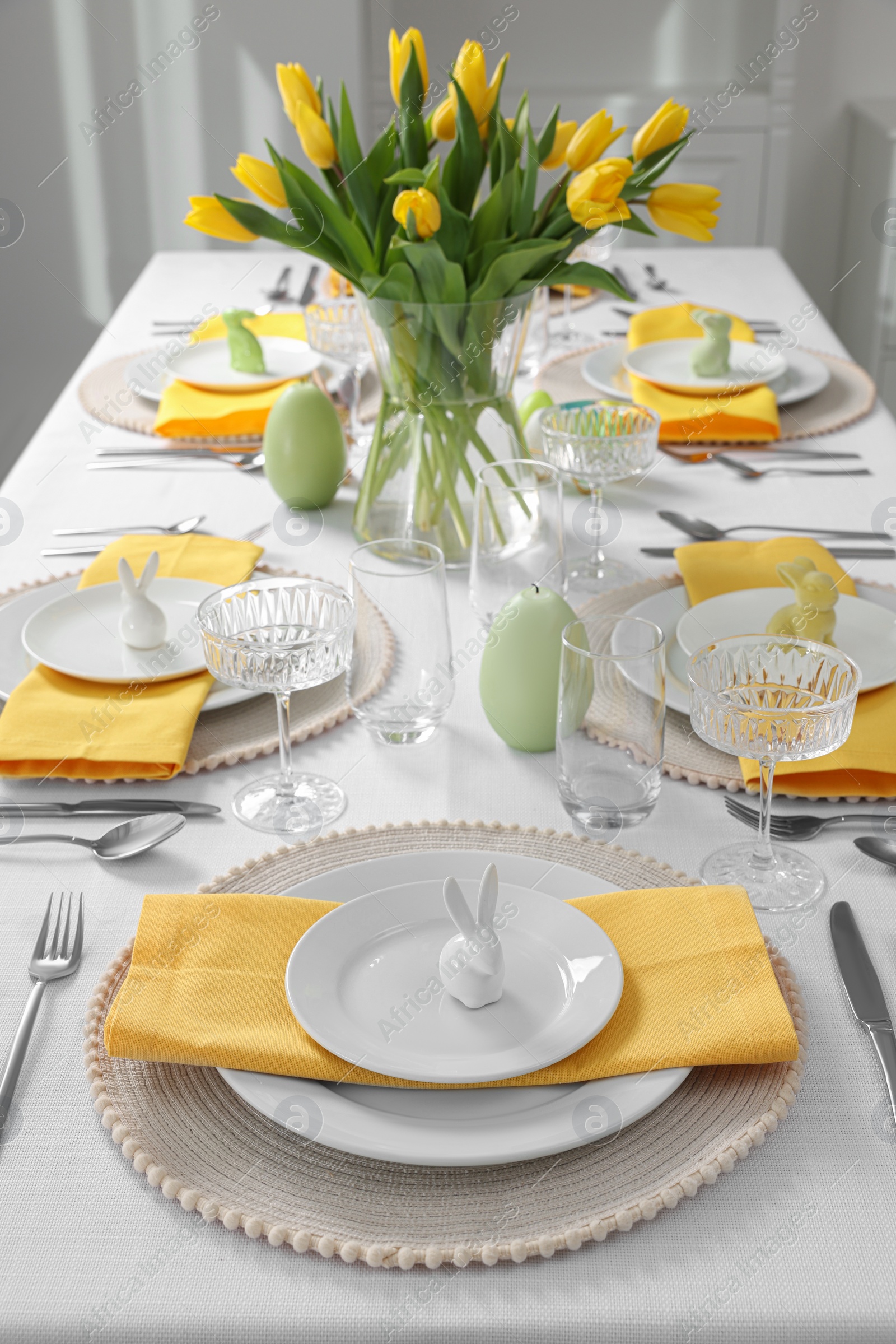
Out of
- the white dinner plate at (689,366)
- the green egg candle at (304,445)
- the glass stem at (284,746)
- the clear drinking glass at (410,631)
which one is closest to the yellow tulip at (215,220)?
the green egg candle at (304,445)

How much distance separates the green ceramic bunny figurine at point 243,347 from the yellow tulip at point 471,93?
1.76 ft

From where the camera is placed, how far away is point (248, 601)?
901 mm

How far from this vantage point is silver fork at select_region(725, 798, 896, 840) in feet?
2.66

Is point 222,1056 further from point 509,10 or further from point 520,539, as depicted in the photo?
point 509,10

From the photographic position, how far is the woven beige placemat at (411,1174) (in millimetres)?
524

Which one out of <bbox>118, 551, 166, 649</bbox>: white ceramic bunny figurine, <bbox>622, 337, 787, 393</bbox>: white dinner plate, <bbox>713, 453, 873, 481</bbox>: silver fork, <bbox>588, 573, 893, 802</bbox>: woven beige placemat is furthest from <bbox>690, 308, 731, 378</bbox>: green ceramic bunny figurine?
<bbox>118, 551, 166, 649</bbox>: white ceramic bunny figurine

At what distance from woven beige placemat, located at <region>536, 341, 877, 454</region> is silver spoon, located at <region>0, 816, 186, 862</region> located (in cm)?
88

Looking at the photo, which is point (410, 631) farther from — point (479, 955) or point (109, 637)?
point (479, 955)

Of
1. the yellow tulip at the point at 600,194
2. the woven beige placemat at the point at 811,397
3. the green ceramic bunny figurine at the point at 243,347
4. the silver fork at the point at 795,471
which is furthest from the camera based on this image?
the green ceramic bunny figurine at the point at 243,347

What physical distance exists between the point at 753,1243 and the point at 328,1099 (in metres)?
0.21

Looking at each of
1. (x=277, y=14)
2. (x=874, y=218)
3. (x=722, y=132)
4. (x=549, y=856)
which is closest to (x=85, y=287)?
(x=277, y=14)

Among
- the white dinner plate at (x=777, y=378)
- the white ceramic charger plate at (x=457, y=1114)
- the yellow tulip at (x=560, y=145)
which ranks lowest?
the white ceramic charger plate at (x=457, y=1114)

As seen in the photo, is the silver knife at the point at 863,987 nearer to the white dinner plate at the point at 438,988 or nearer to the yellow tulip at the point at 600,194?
the white dinner plate at the point at 438,988

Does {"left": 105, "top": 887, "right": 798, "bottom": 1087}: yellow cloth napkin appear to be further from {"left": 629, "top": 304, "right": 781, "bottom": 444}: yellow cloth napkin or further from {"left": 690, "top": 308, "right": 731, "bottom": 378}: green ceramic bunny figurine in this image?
{"left": 690, "top": 308, "right": 731, "bottom": 378}: green ceramic bunny figurine
